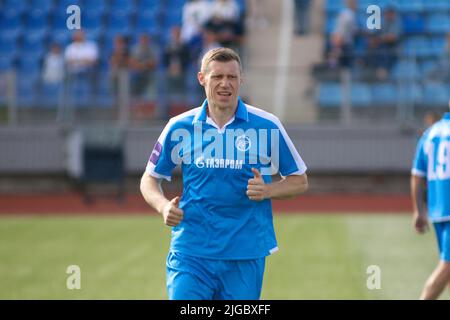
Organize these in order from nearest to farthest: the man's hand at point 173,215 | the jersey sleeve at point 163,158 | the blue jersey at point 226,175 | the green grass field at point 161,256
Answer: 1. the man's hand at point 173,215
2. the blue jersey at point 226,175
3. the jersey sleeve at point 163,158
4. the green grass field at point 161,256

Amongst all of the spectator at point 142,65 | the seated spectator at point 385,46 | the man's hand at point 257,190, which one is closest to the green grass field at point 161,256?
the spectator at point 142,65

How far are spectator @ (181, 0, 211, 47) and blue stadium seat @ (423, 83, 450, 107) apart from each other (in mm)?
5310

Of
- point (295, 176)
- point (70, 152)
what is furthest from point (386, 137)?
point (295, 176)

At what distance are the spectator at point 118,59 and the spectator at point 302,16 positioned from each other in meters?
4.28

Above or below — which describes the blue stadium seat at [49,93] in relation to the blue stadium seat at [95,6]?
below

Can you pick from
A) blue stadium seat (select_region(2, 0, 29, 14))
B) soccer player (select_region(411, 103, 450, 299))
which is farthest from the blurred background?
soccer player (select_region(411, 103, 450, 299))

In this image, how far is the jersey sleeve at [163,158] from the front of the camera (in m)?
6.54

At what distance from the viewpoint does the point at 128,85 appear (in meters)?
20.8

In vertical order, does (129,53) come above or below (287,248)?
above

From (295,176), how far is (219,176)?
1.78 ft

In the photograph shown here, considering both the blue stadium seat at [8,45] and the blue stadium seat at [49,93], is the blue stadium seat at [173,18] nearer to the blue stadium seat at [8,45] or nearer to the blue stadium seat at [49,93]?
the blue stadium seat at [8,45]
